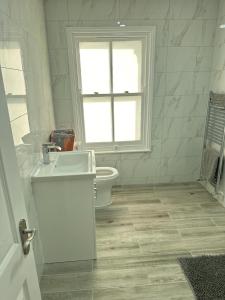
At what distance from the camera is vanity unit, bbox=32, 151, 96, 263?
67.7 inches

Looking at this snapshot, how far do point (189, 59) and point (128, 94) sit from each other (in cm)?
91

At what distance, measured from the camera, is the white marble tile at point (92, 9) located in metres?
2.58

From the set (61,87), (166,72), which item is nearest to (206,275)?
(166,72)

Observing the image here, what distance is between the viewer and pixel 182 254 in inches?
78.5

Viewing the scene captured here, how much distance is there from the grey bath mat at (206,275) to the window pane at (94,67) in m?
2.23

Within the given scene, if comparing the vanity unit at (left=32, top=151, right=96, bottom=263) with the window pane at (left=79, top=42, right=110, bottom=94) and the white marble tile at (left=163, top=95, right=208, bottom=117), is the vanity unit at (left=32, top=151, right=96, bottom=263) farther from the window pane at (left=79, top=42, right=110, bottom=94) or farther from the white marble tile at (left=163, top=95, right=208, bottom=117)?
the white marble tile at (left=163, top=95, right=208, bottom=117)

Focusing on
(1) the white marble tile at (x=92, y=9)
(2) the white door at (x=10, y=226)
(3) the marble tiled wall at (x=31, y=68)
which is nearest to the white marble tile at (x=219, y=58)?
(1) the white marble tile at (x=92, y=9)

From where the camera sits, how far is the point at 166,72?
2.87 meters

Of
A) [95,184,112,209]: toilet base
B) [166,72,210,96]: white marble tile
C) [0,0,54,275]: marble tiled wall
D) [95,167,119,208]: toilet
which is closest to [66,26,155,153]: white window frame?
[166,72,210,96]: white marble tile

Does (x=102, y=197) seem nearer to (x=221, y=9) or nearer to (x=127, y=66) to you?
(x=127, y=66)

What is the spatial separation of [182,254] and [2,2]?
2370mm

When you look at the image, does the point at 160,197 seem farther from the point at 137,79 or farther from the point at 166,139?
the point at 137,79

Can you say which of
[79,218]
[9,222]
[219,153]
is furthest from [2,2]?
[219,153]

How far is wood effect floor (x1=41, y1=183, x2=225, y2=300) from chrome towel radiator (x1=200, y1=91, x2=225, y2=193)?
21.6 inches
